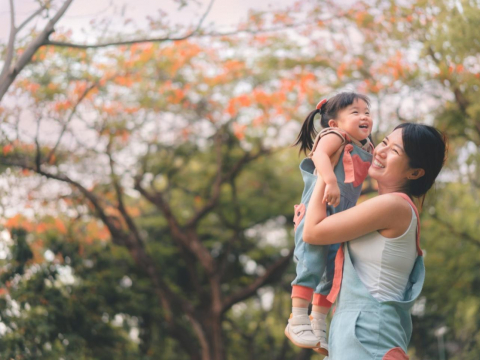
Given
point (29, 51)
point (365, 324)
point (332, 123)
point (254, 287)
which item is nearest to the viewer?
point (365, 324)

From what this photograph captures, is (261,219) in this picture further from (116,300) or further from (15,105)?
(15,105)

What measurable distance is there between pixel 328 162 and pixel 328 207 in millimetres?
144

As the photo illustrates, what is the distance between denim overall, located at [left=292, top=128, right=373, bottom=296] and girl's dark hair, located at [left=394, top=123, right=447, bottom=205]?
0.19m

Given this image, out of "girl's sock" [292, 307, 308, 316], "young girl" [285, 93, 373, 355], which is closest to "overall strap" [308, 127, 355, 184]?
"young girl" [285, 93, 373, 355]

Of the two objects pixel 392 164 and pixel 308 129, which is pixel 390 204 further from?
pixel 308 129

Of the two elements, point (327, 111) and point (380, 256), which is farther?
point (327, 111)

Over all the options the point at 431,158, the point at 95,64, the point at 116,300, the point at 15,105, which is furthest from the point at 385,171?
the point at 116,300

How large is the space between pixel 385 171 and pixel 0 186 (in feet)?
20.4

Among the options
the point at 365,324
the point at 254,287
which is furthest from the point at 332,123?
the point at 254,287

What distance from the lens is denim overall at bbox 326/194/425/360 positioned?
1.94 meters

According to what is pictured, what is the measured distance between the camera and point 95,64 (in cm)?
847

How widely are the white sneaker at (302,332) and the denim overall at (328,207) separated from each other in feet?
0.37

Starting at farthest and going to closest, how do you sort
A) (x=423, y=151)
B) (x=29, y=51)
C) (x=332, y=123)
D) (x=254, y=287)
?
1. (x=254, y=287)
2. (x=29, y=51)
3. (x=332, y=123)
4. (x=423, y=151)

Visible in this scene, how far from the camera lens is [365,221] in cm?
197
